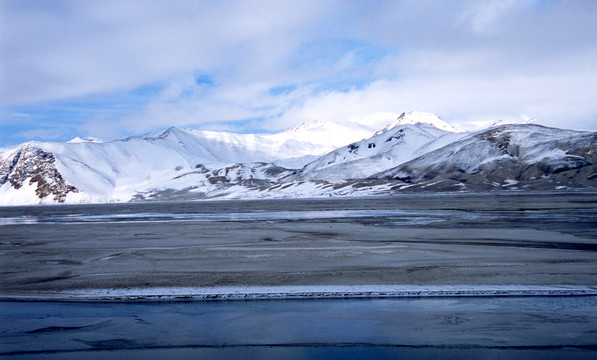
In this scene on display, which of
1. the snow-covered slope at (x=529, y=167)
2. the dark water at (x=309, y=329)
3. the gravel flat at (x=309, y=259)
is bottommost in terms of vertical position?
the dark water at (x=309, y=329)

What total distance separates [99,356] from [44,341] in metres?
1.97

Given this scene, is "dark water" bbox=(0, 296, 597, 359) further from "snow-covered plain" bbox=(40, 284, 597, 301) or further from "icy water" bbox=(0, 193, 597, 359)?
"snow-covered plain" bbox=(40, 284, 597, 301)

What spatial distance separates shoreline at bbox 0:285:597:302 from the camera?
15.6 metres

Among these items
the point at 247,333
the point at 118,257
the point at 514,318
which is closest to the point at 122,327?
the point at 247,333

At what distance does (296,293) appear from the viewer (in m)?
16.1

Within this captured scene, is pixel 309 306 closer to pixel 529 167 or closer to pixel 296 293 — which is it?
pixel 296 293

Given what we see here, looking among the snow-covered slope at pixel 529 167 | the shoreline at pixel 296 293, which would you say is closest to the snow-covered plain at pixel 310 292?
the shoreline at pixel 296 293

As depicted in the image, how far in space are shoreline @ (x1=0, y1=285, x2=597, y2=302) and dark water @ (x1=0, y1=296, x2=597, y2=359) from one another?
1.50 feet

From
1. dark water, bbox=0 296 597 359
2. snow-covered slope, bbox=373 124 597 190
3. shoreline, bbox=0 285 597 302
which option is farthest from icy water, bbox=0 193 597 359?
snow-covered slope, bbox=373 124 597 190

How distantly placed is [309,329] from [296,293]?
11.3 feet

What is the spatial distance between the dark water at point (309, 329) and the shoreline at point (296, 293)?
46 cm

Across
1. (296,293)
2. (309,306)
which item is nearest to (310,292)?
(296,293)

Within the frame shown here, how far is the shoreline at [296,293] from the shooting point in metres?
15.6

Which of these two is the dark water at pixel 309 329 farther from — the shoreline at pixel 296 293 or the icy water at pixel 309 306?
the shoreline at pixel 296 293
